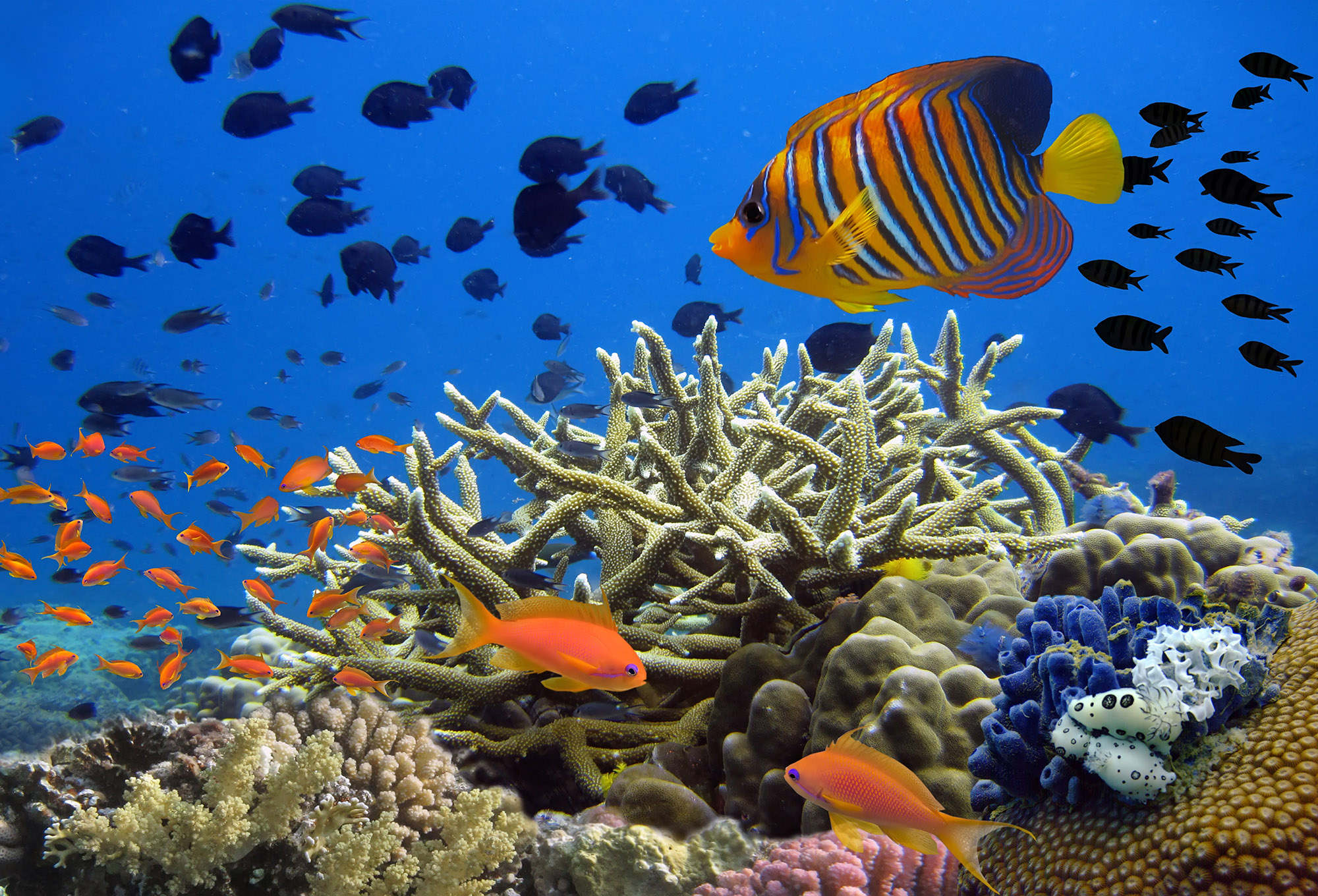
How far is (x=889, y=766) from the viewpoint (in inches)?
56.9

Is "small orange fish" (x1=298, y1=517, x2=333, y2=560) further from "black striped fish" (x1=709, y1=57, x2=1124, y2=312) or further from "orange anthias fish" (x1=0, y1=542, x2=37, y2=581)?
"orange anthias fish" (x1=0, y1=542, x2=37, y2=581)

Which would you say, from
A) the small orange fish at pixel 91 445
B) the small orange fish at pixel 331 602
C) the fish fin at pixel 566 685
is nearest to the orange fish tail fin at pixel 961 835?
the fish fin at pixel 566 685

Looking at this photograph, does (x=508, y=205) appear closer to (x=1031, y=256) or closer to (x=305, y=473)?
(x=305, y=473)

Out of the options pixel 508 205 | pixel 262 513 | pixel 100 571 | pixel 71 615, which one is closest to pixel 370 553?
pixel 262 513

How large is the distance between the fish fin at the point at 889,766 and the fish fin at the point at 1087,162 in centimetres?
129

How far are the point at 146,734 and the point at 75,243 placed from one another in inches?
256

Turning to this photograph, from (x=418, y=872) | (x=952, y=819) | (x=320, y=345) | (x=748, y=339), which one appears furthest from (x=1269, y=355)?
(x=320, y=345)

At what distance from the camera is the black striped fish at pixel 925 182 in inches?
50.3

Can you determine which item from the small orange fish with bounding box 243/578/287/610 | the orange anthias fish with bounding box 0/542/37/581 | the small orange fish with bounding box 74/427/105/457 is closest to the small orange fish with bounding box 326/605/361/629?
the small orange fish with bounding box 243/578/287/610

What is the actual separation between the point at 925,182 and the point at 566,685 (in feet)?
5.62

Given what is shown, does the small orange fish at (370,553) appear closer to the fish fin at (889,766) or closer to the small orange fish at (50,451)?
the fish fin at (889,766)

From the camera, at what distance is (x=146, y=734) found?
7.70ft

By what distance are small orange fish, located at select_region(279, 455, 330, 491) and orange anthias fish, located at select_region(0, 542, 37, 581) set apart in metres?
3.91

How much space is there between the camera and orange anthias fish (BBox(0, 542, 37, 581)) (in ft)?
20.4
